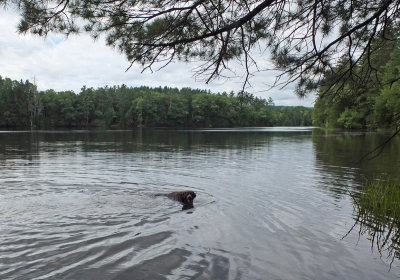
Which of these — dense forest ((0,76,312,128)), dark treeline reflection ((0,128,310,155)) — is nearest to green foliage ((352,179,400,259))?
dark treeline reflection ((0,128,310,155))

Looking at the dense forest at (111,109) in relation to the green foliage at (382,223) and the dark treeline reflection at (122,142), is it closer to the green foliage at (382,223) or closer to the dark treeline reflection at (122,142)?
the dark treeline reflection at (122,142)

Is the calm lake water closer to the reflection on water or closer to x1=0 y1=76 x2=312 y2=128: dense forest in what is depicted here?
the reflection on water

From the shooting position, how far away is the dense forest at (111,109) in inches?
3435

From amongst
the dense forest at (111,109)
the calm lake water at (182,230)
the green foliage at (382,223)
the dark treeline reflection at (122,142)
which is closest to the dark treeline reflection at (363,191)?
the green foliage at (382,223)

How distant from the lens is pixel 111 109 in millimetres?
106188

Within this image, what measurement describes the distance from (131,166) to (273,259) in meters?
11.4

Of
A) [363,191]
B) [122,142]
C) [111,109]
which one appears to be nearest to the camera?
[363,191]

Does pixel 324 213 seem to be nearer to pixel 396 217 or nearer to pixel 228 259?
pixel 396 217

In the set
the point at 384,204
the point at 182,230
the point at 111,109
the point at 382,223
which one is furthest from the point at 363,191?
the point at 111,109

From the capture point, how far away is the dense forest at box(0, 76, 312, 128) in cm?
8725

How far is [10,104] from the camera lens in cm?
8544

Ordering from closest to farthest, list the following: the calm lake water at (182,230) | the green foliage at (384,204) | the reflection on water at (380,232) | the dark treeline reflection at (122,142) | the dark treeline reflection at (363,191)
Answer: the calm lake water at (182,230) < the reflection on water at (380,232) < the dark treeline reflection at (363,191) < the green foliage at (384,204) < the dark treeline reflection at (122,142)

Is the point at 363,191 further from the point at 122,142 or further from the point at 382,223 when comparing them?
the point at 122,142

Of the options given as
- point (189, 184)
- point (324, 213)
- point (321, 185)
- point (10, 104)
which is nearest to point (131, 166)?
point (189, 184)
